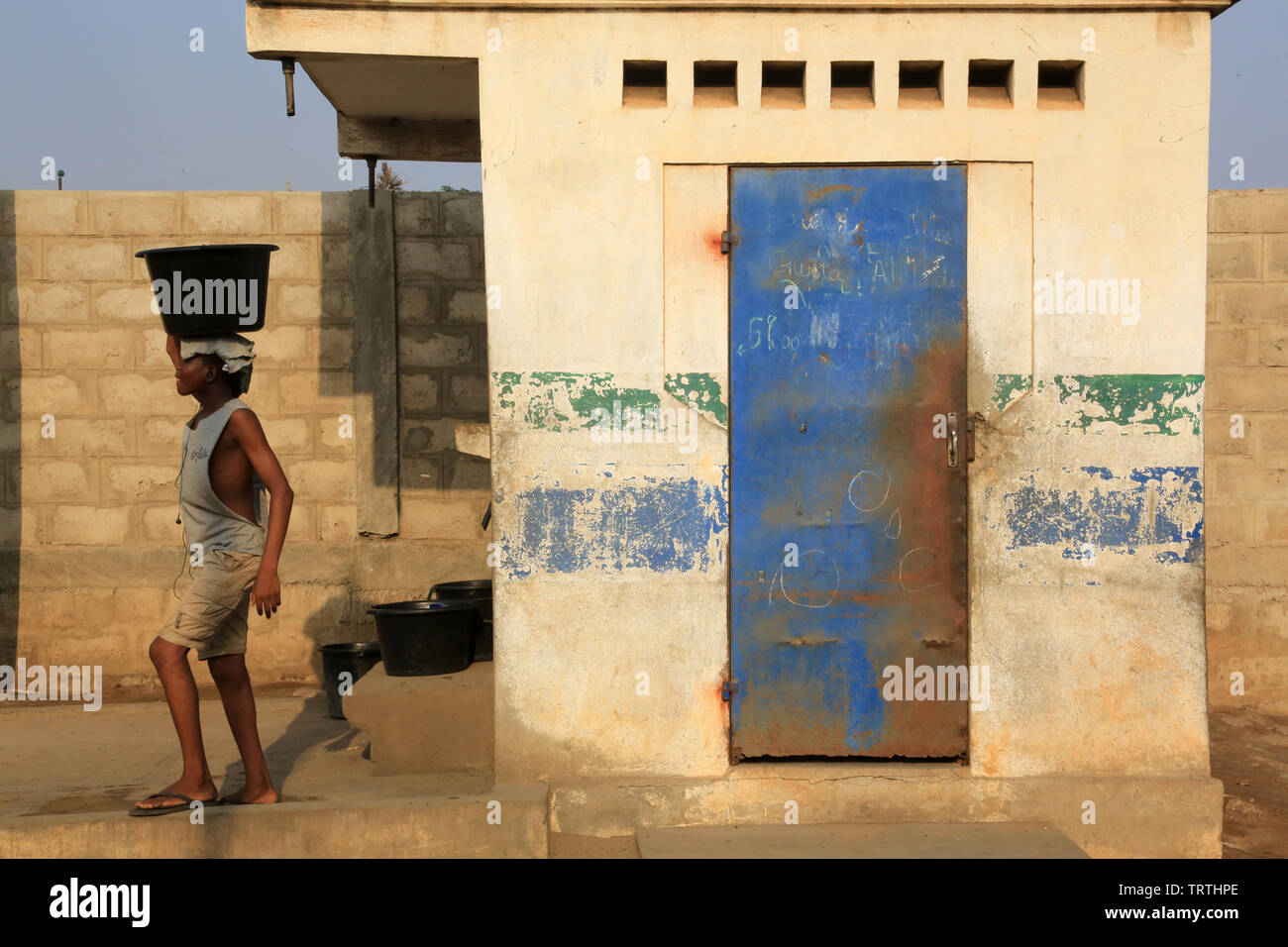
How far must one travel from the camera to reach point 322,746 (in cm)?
612

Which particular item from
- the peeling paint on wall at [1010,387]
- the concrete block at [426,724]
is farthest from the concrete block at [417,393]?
the peeling paint on wall at [1010,387]

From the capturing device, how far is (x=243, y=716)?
16.2 ft

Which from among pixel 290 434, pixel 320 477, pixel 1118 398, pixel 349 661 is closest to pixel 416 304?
pixel 290 434

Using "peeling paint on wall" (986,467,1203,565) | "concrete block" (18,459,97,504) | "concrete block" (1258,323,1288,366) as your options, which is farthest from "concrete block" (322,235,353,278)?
"concrete block" (1258,323,1288,366)

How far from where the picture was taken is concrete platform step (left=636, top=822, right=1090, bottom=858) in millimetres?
4738

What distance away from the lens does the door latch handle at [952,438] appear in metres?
5.15

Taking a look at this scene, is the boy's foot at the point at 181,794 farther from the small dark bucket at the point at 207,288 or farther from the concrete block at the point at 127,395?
the concrete block at the point at 127,395

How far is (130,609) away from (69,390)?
1376 mm

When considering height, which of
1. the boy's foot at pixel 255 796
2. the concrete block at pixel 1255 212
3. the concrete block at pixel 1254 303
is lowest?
the boy's foot at pixel 255 796

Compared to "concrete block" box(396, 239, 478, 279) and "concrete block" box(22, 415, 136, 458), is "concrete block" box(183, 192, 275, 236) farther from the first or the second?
"concrete block" box(22, 415, 136, 458)

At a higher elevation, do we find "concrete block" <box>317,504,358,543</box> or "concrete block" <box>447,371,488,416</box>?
"concrete block" <box>447,371,488,416</box>

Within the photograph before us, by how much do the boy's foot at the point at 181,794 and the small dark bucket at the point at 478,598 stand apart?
1579mm

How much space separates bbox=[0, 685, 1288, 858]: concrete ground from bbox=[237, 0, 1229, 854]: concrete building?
638 mm

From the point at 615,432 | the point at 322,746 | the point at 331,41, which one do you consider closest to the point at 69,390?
the point at 322,746
